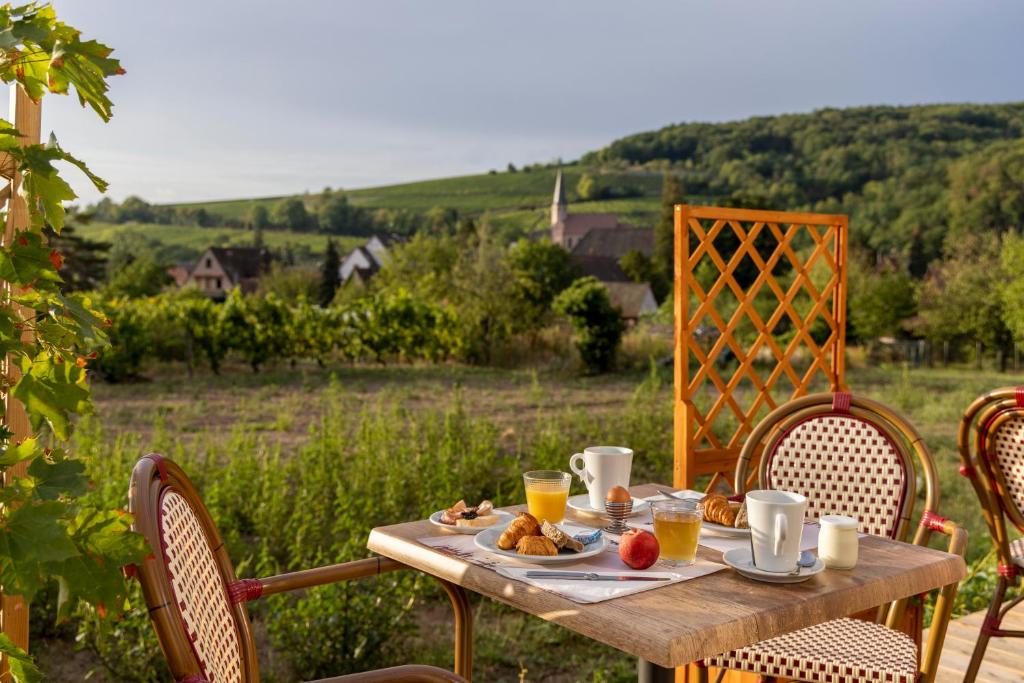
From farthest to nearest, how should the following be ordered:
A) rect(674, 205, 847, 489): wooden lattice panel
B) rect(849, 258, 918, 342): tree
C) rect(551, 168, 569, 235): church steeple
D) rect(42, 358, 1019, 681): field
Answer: rect(551, 168, 569, 235): church steeple < rect(849, 258, 918, 342): tree < rect(674, 205, 847, 489): wooden lattice panel < rect(42, 358, 1019, 681): field

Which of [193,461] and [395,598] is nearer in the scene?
[395,598]

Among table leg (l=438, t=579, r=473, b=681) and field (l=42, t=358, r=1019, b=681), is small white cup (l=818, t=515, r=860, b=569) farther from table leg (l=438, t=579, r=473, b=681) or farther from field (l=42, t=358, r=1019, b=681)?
field (l=42, t=358, r=1019, b=681)

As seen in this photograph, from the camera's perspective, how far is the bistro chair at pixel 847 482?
1656 millimetres

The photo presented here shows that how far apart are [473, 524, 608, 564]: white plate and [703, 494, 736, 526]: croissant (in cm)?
22

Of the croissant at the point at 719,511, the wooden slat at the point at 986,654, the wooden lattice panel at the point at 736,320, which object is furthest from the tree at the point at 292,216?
the croissant at the point at 719,511

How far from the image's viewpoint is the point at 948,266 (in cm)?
2248

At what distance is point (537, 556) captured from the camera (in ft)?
4.35

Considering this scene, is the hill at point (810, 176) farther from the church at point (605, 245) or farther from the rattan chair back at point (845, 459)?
the rattan chair back at point (845, 459)

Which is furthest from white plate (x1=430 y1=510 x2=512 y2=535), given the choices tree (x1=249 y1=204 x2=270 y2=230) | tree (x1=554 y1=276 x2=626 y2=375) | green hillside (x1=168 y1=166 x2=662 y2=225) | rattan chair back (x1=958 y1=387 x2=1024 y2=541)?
green hillside (x1=168 y1=166 x2=662 y2=225)

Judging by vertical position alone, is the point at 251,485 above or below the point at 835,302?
below

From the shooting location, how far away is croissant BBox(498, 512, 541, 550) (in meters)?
1.38

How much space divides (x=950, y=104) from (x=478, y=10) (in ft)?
98.3

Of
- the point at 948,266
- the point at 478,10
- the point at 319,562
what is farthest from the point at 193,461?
the point at 948,266

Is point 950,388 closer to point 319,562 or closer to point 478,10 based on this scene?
point 478,10
